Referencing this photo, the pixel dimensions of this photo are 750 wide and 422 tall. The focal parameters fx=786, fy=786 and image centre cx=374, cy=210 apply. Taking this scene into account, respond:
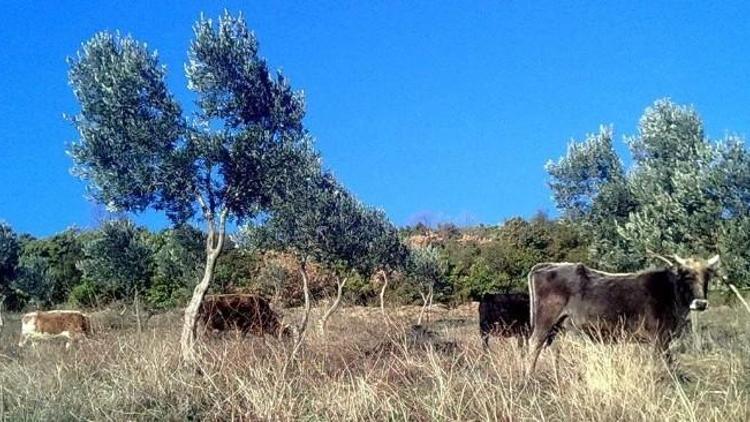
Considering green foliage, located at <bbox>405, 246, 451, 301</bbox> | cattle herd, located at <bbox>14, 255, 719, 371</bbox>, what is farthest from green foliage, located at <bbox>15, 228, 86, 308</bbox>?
cattle herd, located at <bbox>14, 255, 719, 371</bbox>

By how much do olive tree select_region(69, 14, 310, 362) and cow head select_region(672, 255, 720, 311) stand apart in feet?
27.3

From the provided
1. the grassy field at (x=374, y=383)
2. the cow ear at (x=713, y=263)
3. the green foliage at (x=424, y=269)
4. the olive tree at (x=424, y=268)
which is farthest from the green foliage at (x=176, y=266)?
the cow ear at (x=713, y=263)

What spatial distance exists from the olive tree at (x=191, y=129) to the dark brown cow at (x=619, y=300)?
6633 mm

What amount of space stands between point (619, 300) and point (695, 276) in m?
1.21

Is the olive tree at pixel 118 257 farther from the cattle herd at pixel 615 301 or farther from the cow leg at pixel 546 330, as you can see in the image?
the cow leg at pixel 546 330

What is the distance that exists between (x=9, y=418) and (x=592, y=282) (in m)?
8.58

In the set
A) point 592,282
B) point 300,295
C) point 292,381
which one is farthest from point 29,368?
point 300,295

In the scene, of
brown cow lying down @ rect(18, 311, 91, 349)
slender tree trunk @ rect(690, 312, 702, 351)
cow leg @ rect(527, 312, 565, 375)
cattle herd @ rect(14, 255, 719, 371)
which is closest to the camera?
cattle herd @ rect(14, 255, 719, 371)

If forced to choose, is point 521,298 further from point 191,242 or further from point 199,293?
point 191,242

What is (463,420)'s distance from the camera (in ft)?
23.8

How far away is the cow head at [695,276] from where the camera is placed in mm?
12148

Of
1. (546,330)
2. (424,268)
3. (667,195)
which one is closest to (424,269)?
(424,268)

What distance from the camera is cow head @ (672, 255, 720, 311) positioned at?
12148mm

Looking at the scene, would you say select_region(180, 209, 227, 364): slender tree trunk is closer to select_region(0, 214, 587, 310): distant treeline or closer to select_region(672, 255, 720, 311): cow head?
select_region(0, 214, 587, 310): distant treeline
